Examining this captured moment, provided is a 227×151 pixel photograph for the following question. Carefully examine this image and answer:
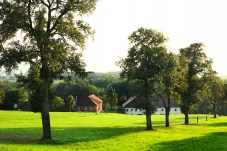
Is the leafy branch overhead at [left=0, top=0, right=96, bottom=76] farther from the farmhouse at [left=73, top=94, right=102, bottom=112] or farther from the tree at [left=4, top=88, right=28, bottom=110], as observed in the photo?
the farmhouse at [left=73, top=94, right=102, bottom=112]

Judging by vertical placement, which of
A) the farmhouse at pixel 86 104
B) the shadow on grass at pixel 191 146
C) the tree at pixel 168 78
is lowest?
the shadow on grass at pixel 191 146

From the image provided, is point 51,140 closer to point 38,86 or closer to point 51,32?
point 38,86

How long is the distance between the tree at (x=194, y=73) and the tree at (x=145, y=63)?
15250 millimetres

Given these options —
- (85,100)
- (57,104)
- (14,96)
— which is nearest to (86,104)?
(85,100)

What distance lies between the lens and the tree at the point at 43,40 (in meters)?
28.0

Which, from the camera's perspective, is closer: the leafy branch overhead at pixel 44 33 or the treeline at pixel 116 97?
the leafy branch overhead at pixel 44 33

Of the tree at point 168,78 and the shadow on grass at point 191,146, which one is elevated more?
the tree at point 168,78

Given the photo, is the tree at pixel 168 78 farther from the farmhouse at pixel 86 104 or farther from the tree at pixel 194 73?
the farmhouse at pixel 86 104

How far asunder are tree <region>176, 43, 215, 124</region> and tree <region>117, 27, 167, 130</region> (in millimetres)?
15250

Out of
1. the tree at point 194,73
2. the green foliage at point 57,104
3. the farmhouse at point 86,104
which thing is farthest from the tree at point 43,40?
the farmhouse at point 86,104


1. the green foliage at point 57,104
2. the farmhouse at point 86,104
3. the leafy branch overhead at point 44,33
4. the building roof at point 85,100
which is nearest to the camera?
the leafy branch overhead at point 44,33

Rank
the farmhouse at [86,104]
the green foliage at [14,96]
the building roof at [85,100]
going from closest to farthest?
the green foliage at [14,96] → the farmhouse at [86,104] → the building roof at [85,100]

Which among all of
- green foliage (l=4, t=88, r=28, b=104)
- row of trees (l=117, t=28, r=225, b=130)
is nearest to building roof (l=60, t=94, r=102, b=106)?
green foliage (l=4, t=88, r=28, b=104)

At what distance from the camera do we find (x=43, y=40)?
91.5 feet
